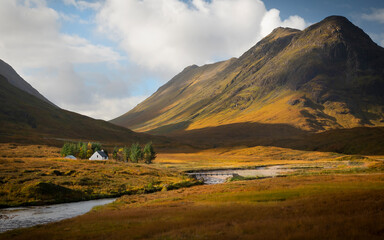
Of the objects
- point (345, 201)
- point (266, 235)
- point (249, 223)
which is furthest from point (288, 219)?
point (345, 201)

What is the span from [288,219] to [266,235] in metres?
4.90

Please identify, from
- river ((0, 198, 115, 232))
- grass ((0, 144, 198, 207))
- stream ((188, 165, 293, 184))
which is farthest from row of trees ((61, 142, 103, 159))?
river ((0, 198, 115, 232))

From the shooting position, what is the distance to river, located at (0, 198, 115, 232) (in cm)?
2988

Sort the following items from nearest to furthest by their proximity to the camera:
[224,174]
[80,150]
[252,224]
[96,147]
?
[252,224] < [224,174] < [80,150] < [96,147]

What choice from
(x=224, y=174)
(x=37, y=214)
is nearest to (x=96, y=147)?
(x=224, y=174)

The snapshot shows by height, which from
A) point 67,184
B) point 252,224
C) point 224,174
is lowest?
point 224,174

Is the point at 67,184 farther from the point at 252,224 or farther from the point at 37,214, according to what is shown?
the point at 252,224

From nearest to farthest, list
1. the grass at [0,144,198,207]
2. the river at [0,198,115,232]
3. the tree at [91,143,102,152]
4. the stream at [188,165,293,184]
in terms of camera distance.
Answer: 1. the river at [0,198,115,232]
2. the grass at [0,144,198,207]
3. the stream at [188,165,293,184]
4. the tree at [91,143,102,152]

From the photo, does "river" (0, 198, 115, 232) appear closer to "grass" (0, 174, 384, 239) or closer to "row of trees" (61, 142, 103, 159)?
"grass" (0, 174, 384, 239)

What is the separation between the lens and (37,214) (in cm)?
3491

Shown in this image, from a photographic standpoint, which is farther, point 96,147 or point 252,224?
point 96,147

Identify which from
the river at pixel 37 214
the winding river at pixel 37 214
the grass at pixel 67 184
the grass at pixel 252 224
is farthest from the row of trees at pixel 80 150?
the grass at pixel 252 224

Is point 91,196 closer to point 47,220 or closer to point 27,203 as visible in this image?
point 27,203

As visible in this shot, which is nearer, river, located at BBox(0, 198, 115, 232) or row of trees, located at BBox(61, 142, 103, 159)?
river, located at BBox(0, 198, 115, 232)
